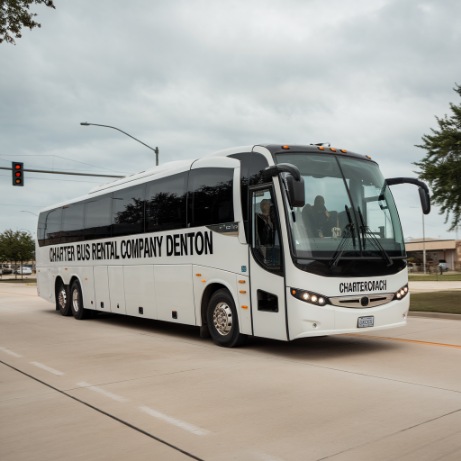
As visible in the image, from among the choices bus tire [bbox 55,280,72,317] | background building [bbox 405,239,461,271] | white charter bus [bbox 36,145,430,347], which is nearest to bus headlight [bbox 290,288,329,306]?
white charter bus [bbox 36,145,430,347]

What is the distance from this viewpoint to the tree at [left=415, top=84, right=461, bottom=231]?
58.2 feet

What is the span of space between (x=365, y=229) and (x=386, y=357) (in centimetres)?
204

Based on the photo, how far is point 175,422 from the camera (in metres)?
5.75

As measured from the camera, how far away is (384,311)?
31.8 ft

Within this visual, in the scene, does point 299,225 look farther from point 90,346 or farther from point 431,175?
point 431,175

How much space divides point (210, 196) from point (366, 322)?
3617 mm

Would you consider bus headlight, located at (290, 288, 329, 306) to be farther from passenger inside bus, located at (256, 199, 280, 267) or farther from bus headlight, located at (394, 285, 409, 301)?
bus headlight, located at (394, 285, 409, 301)

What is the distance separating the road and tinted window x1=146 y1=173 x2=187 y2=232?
2.48 meters

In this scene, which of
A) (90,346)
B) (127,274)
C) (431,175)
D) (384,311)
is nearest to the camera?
(384,311)

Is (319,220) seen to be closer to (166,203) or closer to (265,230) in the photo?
(265,230)

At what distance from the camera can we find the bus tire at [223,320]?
10.3 meters

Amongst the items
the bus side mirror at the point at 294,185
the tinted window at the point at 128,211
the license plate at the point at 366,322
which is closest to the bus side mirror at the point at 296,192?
the bus side mirror at the point at 294,185

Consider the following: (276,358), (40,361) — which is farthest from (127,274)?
(276,358)

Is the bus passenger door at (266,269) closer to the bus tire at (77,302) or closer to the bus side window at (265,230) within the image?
the bus side window at (265,230)
